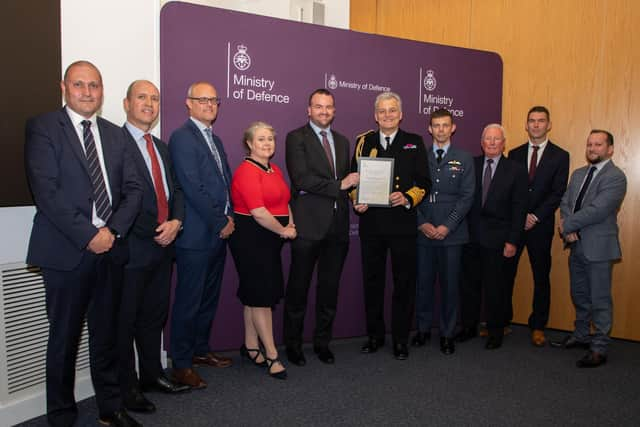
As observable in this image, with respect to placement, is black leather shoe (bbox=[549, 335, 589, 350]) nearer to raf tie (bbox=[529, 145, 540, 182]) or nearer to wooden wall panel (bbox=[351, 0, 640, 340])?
wooden wall panel (bbox=[351, 0, 640, 340])

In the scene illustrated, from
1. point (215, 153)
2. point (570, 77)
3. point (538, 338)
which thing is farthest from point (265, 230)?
point (570, 77)

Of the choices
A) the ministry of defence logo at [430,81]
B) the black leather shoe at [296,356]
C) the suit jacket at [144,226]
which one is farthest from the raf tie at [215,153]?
the ministry of defence logo at [430,81]

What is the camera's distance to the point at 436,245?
396 cm

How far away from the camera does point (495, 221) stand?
405 centimetres

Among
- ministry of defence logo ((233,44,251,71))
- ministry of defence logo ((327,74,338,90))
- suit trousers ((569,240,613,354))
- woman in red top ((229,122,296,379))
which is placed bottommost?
suit trousers ((569,240,613,354))

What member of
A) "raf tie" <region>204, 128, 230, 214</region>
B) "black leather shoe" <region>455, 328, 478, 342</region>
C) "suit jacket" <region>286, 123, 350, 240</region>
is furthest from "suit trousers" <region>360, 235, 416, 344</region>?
"raf tie" <region>204, 128, 230, 214</region>

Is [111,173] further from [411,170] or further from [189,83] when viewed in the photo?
[411,170]

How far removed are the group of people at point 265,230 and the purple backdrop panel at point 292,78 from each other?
274mm

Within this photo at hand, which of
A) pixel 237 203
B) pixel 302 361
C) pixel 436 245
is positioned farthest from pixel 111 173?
pixel 436 245

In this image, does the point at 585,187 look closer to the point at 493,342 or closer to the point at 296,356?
the point at 493,342

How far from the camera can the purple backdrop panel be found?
11.7ft

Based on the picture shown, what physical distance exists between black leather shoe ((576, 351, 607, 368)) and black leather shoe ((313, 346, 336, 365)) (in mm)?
1783

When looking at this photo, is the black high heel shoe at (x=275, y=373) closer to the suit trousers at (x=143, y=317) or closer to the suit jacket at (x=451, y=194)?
the suit trousers at (x=143, y=317)

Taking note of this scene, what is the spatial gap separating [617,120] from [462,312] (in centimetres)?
216
